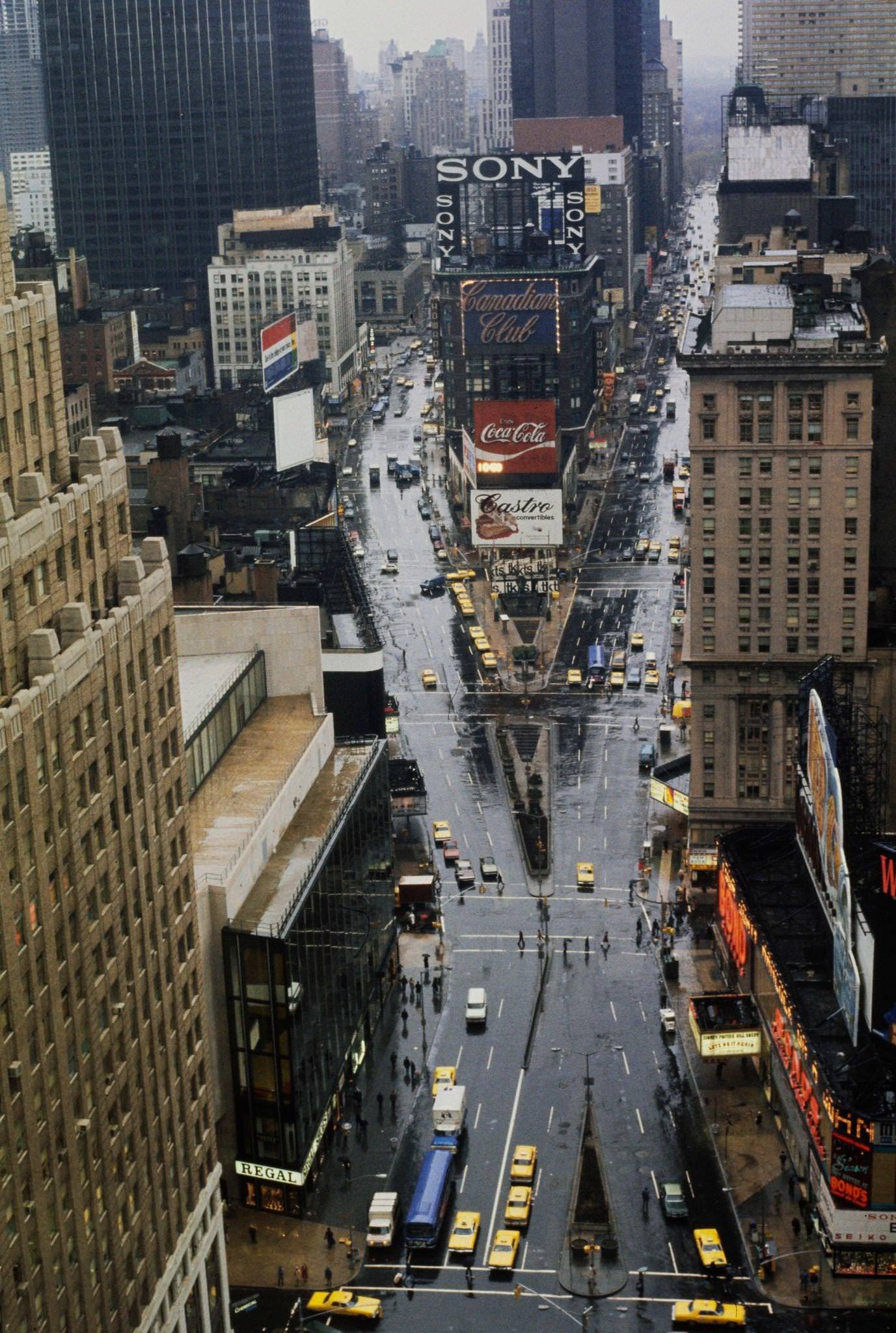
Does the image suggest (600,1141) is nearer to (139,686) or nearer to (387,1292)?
(387,1292)

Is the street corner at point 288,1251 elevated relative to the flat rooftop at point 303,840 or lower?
lower

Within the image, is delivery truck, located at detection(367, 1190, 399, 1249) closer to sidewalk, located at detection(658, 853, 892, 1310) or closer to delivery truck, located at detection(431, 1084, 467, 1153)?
delivery truck, located at detection(431, 1084, 467, 1153)

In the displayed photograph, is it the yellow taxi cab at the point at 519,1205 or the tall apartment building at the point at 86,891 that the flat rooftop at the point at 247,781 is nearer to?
the tall apartment building at the point at 86,891

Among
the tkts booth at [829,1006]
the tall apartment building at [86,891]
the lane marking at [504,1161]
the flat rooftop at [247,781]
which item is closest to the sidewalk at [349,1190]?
the lane marking at [504,1161]

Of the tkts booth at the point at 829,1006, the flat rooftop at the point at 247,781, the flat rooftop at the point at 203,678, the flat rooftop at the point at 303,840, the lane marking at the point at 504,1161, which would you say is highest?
the flat rooftop at the point at 203,678

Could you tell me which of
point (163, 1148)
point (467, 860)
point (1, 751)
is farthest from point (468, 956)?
point (1, 751)
